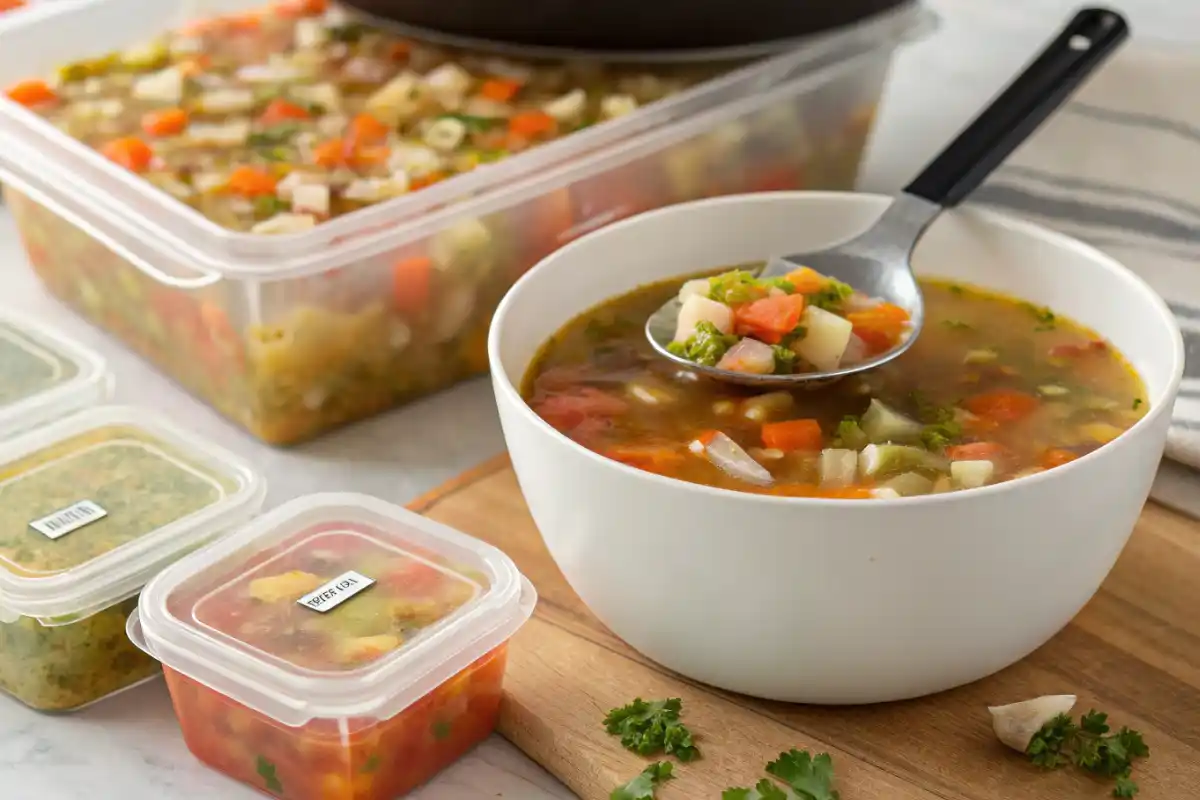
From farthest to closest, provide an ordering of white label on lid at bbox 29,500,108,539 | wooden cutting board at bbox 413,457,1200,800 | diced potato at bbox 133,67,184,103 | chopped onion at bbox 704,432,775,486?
diced potato at bbox 133,67,184,103 < white label on lid at bbox 29,500,108,539 < chopped onion at bbox 704,432,775,486 < wooden cutting board at bbox 413,457,1200,800

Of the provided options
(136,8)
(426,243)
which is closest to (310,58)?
(136,8)

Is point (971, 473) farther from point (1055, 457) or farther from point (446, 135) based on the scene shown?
point (446, 135)

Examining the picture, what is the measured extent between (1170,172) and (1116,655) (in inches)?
49.9

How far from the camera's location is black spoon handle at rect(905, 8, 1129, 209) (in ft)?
7.76

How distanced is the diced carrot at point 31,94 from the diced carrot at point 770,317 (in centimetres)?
137

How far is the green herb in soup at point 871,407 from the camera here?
189cm

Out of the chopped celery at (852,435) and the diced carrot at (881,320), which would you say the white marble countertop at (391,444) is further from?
the diced carrot at (881,320)

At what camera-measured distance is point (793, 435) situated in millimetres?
1954

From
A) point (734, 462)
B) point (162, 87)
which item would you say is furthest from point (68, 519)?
point (162, 87)

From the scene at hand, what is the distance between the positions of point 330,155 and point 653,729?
1.17 metres

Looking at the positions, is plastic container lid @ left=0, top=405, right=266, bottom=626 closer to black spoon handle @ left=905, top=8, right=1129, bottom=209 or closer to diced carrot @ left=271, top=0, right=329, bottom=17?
black spoon handle @ left=905, top=8, right=1129, bottom=209

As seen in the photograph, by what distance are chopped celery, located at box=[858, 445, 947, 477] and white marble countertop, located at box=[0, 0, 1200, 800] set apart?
505mm

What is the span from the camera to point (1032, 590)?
1.77 meters

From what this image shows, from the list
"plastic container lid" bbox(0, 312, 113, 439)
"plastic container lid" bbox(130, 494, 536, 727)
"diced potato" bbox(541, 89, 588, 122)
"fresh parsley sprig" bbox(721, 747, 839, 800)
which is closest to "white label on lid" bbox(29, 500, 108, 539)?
"plastic container lid" bbox(130, 494, 536, 727)
